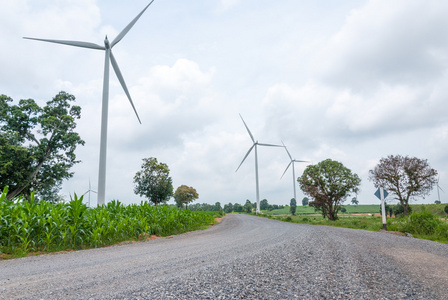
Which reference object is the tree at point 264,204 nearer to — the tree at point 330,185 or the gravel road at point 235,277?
the tree at point 330,185

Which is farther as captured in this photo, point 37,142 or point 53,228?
point 37,142

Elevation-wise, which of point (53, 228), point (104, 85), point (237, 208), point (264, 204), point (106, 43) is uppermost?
point (106, 43)

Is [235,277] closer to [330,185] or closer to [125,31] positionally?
[125,31]

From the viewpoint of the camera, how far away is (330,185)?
4084 centimetres

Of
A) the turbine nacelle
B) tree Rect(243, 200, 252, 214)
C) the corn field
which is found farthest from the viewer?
tree Rect(243, 200, 252, 214)

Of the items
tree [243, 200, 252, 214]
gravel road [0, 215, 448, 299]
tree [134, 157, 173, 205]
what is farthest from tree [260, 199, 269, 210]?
gravel road [0, 215, 448, 299]

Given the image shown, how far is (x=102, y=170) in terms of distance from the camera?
17.8 metres

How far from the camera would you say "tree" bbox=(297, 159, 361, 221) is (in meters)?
40.4

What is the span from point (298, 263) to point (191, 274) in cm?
250

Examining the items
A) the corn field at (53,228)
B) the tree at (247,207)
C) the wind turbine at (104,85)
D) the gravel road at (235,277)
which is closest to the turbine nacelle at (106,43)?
the wind turbine at (104,85)

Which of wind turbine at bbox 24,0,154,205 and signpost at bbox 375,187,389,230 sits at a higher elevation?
wind turbine at bbox 24,0,154,205

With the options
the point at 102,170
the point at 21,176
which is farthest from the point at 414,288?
the point at 21,176

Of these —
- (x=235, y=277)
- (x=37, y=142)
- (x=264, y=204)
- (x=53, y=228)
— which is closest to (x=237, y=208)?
(x=264, y=204)

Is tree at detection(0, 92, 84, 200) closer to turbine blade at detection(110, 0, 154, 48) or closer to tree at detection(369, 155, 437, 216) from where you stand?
turbine blade at detection(110, 0, 154, 48)
